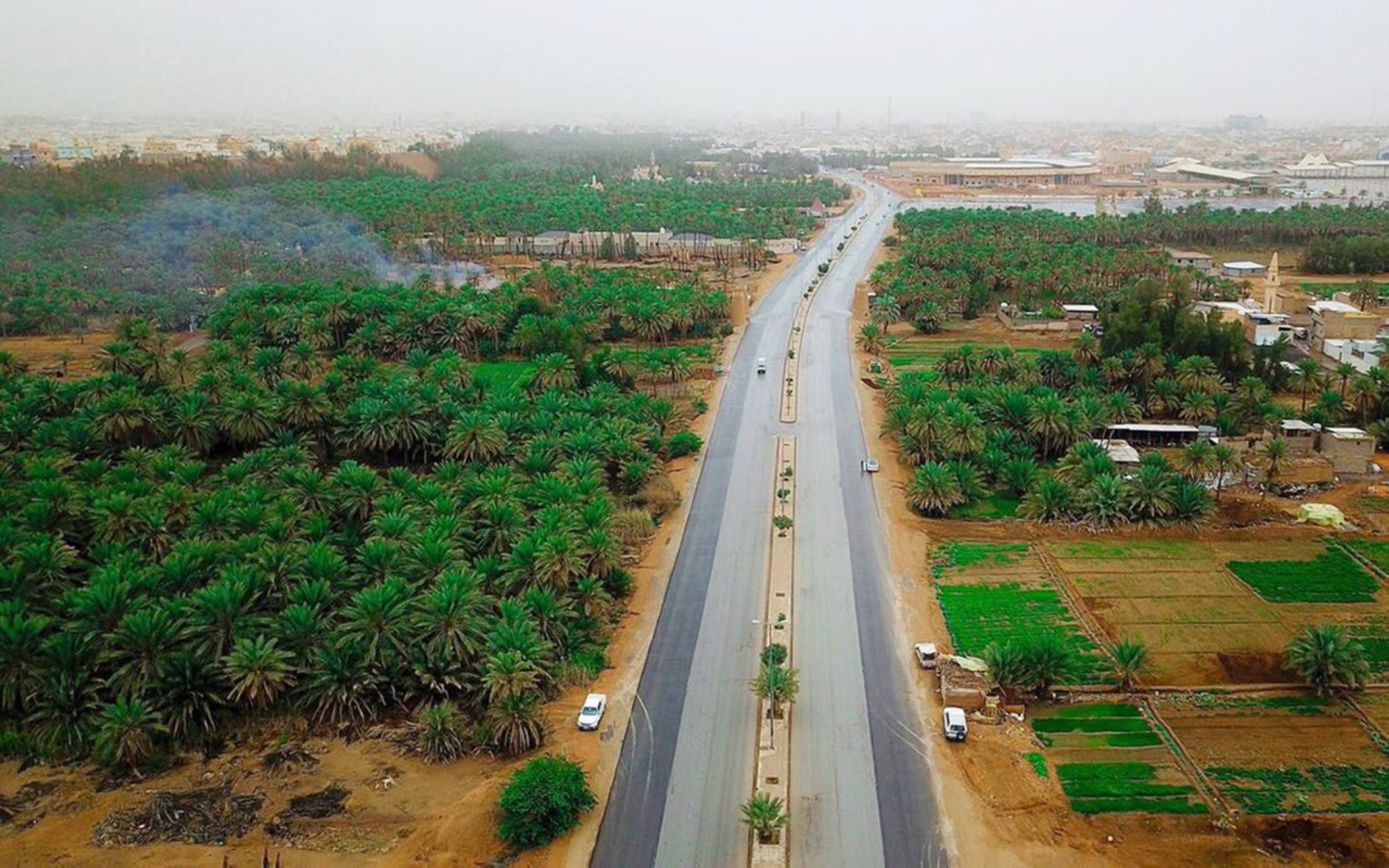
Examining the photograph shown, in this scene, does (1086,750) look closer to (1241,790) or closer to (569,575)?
(1241,790)

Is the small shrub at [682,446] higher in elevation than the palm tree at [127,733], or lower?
higher

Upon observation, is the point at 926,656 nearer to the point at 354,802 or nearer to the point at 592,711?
the point at 592,711

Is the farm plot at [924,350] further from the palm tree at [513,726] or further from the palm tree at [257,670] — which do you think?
the palm tree at [257,670]

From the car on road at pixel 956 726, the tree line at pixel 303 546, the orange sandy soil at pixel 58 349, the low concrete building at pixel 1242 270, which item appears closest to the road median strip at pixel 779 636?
the car on road at pixel 956 726

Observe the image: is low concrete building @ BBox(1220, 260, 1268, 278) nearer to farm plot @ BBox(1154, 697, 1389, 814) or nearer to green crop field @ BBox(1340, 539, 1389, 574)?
green crop field @ BBox(1340, 539, 1389, 574)

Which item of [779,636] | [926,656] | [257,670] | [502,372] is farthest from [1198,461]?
[502,372]

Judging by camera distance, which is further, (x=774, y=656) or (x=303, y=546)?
(x=303, y=546)

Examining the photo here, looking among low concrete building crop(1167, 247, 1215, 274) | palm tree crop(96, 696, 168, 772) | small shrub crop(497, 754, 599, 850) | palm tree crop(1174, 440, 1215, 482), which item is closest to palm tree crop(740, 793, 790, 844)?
small shrub crop(497, 754, 599, 850)
